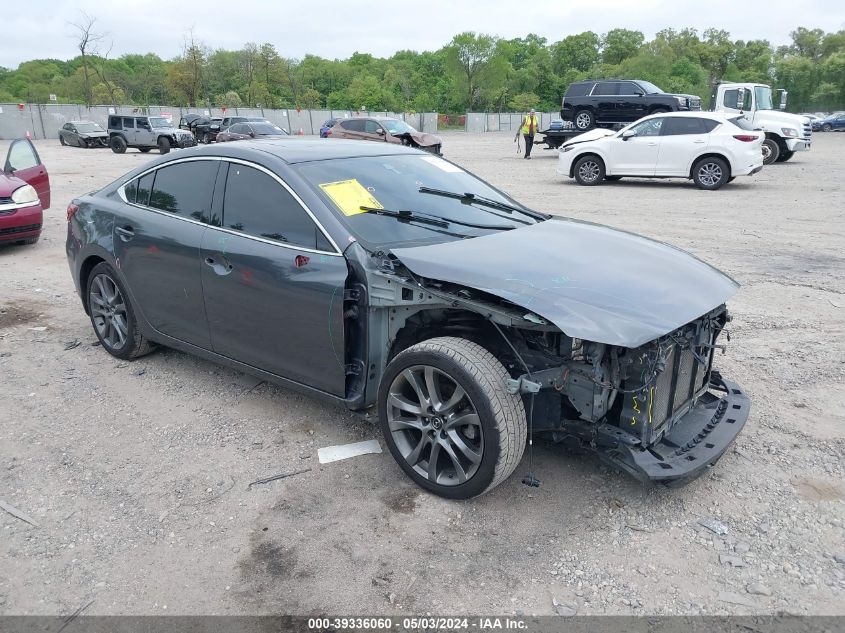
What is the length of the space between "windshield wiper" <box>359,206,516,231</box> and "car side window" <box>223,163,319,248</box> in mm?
367

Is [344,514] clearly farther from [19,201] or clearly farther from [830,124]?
[830,124]

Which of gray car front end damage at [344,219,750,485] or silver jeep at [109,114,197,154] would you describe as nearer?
gray car front end damage at [344,219,750,485]

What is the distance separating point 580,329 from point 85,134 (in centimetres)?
3553

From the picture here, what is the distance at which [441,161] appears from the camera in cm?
473

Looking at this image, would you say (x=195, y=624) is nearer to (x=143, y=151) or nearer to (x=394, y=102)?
(x=143, y=151)

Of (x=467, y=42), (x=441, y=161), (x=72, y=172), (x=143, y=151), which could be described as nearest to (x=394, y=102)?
(x=467, y=42)

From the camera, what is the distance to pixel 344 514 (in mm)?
3191

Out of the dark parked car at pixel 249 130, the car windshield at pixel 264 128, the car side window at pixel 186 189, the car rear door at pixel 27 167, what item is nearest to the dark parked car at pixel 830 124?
the car windshield at pixel 264 128

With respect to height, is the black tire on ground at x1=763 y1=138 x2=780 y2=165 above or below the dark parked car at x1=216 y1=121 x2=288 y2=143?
below

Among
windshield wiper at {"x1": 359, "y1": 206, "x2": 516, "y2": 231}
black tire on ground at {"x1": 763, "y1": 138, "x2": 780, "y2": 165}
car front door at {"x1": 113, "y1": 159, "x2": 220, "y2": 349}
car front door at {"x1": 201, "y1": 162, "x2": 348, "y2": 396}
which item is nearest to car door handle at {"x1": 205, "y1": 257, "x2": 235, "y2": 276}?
car front door at {"x1": 201, "y1": 162, "x2": 348, "y2": 396}

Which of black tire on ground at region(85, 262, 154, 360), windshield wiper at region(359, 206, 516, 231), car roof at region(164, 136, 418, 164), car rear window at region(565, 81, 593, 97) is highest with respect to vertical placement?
car rear window at region(565, 81, 593, 97)

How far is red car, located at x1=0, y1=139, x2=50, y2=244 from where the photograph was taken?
8.61 meters

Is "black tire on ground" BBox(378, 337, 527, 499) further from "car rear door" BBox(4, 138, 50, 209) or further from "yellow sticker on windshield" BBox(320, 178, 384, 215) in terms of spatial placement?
"car rear door" BBox(4, 138, 50, 209)

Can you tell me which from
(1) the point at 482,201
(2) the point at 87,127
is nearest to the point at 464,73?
(2) the point at 87,127
